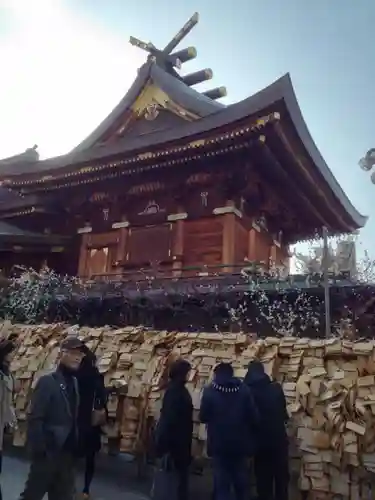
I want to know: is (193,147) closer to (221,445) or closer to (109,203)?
(109,203)

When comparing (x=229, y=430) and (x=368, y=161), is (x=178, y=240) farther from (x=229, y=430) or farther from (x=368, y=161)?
(x=229, y=430)

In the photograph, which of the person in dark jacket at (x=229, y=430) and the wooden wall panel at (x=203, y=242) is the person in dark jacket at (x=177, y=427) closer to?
the person in dark jacket at (x=229, y=430)

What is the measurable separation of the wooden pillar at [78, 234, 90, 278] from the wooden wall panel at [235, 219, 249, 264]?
481 centimetres

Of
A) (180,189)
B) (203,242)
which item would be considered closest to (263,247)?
(203,242)

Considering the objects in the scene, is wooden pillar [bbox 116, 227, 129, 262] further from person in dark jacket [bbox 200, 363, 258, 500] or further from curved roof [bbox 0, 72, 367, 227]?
person in dark jacket [bbox 200, 363, 258, 500]

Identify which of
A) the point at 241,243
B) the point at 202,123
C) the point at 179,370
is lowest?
the point at 179,370

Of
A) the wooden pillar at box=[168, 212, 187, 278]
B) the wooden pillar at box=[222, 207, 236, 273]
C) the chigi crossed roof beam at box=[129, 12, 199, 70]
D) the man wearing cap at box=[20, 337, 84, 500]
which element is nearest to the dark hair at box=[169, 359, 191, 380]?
the man wearing cap at box=[20, 337, 84, 500]

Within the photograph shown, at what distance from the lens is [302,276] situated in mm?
9352

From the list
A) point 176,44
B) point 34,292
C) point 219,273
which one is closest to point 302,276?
point 219,273

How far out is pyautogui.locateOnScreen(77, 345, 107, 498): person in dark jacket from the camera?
4.86 metres

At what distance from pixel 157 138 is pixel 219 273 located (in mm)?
3847

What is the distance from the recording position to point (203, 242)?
12.2 meters

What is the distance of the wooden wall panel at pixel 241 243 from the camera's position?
39.1ft

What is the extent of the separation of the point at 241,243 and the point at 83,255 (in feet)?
16.2
